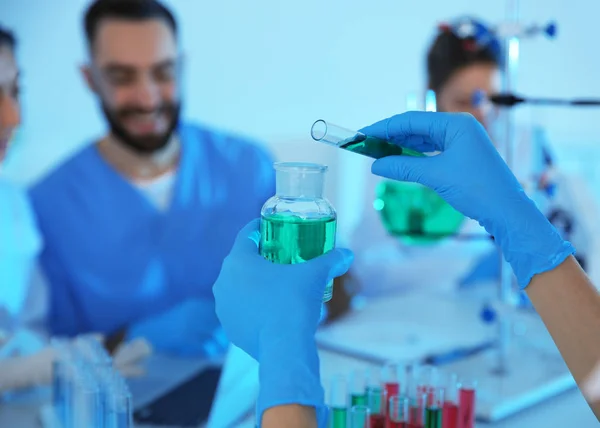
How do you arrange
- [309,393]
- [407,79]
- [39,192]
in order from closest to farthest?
[309,393] → [39,192] → [407,79]

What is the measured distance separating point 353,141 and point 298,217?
0.13 metres

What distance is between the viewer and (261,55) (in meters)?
2.46

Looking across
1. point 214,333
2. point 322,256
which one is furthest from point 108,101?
point 322,256

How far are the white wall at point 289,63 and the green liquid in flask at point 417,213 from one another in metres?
1.07

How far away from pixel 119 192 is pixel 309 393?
1.64 m

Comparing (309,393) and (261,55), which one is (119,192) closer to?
(261,55)

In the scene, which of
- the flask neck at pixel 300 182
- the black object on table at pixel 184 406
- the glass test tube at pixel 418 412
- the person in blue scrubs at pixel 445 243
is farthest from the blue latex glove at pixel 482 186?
the person in blue scrubs at pixel 445 243

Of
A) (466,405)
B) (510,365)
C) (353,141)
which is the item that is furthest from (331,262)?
(510,365)

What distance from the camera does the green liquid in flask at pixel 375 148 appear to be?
0.88 metres

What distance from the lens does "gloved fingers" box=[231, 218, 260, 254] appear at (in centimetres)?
84

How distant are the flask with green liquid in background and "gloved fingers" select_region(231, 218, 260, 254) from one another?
0.08ft

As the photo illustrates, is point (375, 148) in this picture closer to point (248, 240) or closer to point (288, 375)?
point (248, 240)

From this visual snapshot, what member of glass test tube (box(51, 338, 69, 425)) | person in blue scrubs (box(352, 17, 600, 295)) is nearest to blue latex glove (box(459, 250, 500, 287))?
person in blue scrubs (box(352, 17, 600, 295))

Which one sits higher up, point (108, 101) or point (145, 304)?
→ point (108, 101)
